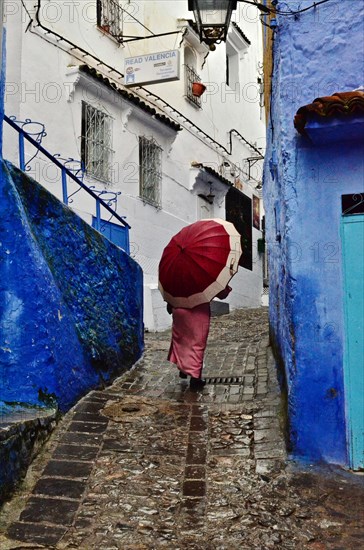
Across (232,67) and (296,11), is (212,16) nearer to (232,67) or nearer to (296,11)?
(296,11)

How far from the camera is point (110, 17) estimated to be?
14.1 meters

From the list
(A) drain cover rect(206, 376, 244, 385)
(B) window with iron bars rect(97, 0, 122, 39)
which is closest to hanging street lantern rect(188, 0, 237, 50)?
(A) drain cover rect(206, 376, 244, 385)

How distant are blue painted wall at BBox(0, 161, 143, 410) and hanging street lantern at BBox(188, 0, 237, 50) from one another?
2509 mm

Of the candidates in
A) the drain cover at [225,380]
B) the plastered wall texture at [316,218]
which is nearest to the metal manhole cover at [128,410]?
the drain cover at [225,380]

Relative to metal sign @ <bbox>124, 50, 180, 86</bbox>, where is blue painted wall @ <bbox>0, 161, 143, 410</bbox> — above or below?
below

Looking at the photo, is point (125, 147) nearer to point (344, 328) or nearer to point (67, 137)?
point (67, 137)

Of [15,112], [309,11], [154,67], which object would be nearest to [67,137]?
[15,112]

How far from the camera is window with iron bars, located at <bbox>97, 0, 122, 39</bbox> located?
13664 mm

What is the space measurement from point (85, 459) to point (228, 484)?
51.4 inches

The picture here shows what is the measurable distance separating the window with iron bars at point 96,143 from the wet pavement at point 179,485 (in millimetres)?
6748

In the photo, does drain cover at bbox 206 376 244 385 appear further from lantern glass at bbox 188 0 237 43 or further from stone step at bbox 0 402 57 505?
lantern glass at bbox 188 0 237 43

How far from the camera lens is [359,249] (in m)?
5.48

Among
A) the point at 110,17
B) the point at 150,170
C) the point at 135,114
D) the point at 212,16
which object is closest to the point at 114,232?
the point at 135,114

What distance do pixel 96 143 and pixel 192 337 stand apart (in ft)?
22.4
